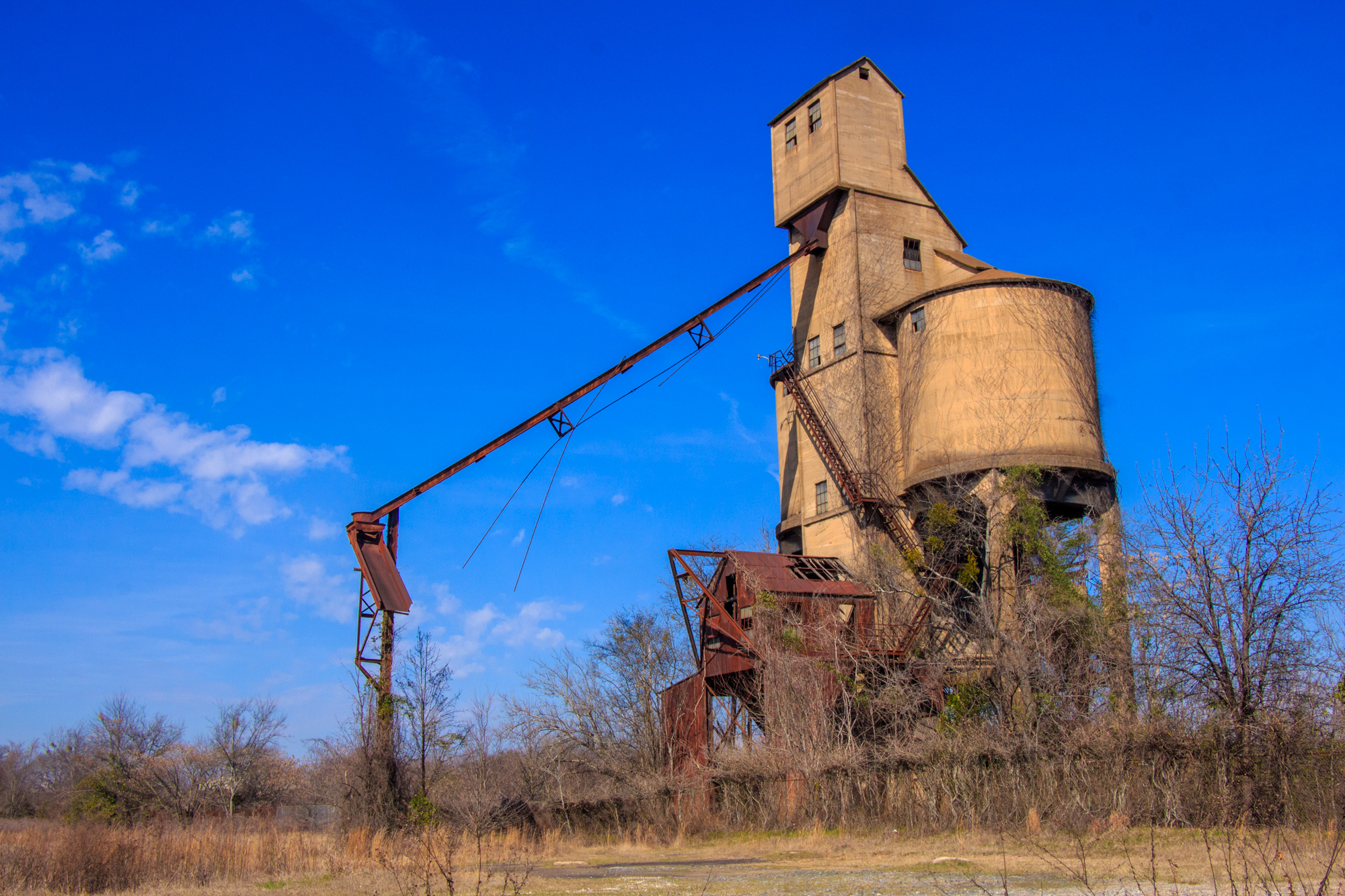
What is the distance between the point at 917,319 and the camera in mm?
29297

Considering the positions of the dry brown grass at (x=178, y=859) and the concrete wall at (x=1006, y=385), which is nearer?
the dry brown grass at (x=178, y=859)

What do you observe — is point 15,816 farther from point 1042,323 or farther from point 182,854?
point 1042,323

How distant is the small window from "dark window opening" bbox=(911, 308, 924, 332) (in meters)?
3.84

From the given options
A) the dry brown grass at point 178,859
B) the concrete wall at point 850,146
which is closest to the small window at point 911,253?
the concrete wall at point 850,146

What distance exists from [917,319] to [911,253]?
4667mm

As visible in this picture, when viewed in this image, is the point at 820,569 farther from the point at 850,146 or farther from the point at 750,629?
the point at 850,146

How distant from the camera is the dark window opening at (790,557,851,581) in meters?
29.4

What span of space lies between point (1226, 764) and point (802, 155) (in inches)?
902

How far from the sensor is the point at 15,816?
55.6m

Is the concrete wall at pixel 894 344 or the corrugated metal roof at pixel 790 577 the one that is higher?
the concrete wall at pixel 894 344

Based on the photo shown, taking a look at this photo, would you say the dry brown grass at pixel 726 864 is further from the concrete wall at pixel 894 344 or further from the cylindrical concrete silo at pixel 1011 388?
the concrete wall at pixel 894 344

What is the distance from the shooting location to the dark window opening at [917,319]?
29.1 meters

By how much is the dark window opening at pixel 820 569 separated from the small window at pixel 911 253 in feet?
32.8

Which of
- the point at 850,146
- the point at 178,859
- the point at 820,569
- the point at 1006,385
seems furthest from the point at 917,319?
the point at 178,859
